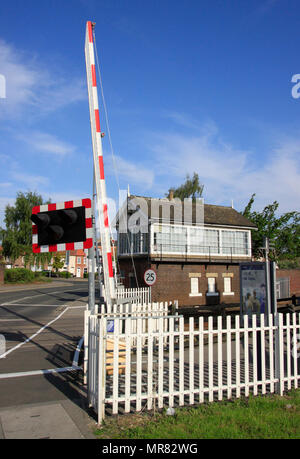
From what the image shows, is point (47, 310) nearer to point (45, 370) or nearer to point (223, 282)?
point (223, 282)

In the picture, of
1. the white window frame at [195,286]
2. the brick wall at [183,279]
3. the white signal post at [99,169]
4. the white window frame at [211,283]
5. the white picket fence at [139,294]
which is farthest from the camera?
the white window frame at [211,283]

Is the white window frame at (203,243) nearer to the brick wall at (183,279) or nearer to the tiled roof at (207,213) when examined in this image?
the tiled roof at (207,213)

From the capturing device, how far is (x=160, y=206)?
26.0 meters

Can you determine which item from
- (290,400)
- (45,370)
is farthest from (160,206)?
(290,400)

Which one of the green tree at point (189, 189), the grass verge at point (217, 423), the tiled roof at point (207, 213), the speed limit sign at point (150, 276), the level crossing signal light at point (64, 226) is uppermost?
the green tree at point (189, 189)

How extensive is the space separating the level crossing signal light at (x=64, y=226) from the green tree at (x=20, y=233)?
4901 cm

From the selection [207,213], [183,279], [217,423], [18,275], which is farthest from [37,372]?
[18,275]

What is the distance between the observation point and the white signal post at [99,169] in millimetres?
8844

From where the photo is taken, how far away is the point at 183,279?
24109mm

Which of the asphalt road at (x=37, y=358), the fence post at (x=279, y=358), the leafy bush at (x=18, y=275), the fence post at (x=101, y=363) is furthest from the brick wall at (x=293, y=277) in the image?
the leafy bush at (x=18, y=275)

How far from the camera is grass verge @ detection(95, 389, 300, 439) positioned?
14.8 ft

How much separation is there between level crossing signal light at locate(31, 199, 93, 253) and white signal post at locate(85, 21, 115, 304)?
219 cm

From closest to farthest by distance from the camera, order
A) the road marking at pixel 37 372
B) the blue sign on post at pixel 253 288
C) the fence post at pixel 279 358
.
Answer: the fence post at pixel 279 358
the road marking at pixel 37 372
the blue sign on post at pixel 253 288
